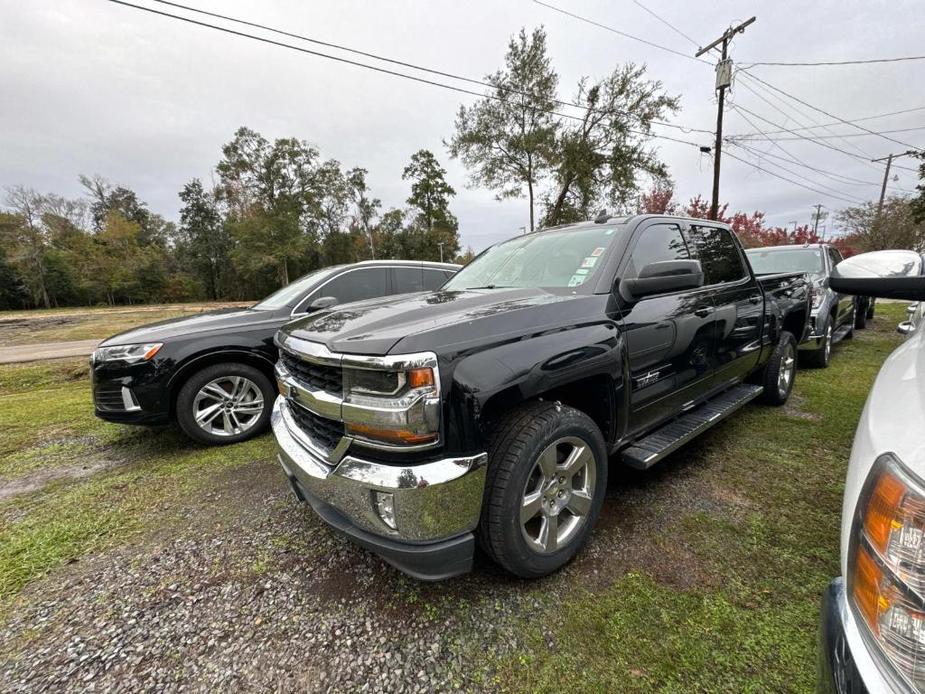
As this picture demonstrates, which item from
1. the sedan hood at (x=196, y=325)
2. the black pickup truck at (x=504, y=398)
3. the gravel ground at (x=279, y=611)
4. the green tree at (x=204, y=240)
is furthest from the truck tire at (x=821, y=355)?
the green tree at (x=204, y=240)

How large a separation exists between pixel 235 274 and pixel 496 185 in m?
38.7

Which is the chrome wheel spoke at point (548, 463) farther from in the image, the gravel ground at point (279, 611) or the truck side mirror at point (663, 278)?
the truck side mirror at point (663, 278)

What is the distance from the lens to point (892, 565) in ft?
2.43

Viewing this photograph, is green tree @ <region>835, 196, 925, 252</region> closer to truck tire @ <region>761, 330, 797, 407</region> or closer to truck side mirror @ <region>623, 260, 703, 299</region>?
truck tire @ <region>761, 330, 797, 407</region>

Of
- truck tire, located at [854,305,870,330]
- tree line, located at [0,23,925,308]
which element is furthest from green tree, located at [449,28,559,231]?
truck tire, located at [854,305,870,330]

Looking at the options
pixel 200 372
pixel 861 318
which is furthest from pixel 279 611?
pixel 861 318

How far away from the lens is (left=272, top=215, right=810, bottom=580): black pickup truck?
1.55 meters

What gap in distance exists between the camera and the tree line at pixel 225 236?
3712 cm

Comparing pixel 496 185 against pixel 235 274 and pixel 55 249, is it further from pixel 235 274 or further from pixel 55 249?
pixel 55 249

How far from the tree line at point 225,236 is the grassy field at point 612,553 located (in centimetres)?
3766

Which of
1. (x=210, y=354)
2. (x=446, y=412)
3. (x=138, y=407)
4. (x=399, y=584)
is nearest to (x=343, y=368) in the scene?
(x=446, y=412)

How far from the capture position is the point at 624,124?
21031 millimetres

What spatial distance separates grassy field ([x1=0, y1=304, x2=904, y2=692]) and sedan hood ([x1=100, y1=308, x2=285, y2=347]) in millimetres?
1084

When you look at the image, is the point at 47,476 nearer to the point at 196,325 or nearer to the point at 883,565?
the point at 196,325
